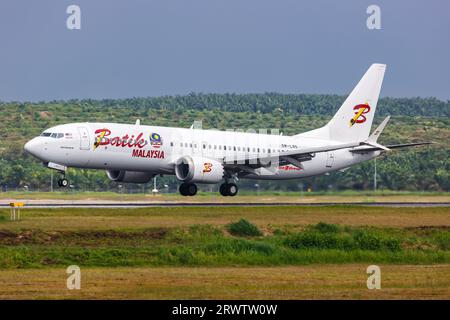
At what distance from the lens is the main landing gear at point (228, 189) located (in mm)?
69375

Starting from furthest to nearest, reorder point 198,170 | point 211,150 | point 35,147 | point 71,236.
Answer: point 211,150 → point 198,170 → point 35,147 → point 71,236

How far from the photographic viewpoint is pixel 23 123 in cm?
17475

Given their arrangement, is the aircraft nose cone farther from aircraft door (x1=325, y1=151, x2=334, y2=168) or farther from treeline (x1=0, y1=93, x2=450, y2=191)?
aircraft door (x1=325, y1=151, x2=334, y2=168)

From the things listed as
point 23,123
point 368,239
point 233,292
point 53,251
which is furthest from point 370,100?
point 23,123

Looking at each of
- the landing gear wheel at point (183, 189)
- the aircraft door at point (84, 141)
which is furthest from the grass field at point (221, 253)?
the landing gear wheel at point (183, 189)

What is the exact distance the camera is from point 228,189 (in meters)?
69.3

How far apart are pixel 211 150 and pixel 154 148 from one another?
15.2 feet

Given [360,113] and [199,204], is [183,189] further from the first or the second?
[360,113]

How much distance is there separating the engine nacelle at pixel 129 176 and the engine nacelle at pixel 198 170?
8.97 ft

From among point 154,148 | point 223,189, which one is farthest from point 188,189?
point 154,148

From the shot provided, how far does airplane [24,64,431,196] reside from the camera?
62531mm

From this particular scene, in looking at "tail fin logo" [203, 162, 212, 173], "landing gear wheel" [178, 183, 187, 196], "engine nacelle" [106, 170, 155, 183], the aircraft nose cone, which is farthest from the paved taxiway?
the aircraft nose cone

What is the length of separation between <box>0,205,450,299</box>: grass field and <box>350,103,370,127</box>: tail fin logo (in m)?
17.9
